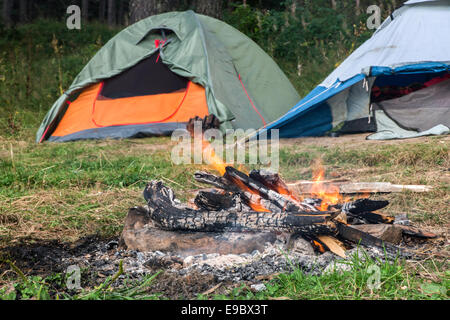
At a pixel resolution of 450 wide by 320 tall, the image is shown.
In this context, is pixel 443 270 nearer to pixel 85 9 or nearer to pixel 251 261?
pixel 251 261

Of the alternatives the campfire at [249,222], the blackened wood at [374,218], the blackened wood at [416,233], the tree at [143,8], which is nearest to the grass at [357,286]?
the campfire at [249,222]

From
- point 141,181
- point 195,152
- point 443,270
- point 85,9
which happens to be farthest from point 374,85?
point 85,9

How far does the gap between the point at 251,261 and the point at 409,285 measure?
72 cm

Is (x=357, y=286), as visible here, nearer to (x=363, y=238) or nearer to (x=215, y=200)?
(x=363, y=238)

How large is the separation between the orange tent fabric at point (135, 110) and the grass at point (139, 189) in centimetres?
48

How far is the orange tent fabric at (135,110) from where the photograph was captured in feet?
21.6

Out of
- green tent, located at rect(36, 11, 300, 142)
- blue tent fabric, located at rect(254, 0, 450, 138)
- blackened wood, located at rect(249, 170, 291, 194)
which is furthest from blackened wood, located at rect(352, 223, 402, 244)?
green tent, located at rect(36, 11, 300, 142)

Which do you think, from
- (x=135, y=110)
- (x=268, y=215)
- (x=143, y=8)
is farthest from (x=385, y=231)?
(x=143, y=8)

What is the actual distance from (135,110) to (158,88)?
465mm

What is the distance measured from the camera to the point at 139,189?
150 inches

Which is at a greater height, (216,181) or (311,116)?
(311,116)

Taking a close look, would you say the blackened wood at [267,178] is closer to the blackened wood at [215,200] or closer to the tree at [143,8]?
the blackened wood at [215,200]

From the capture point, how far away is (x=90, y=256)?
247 centimetres

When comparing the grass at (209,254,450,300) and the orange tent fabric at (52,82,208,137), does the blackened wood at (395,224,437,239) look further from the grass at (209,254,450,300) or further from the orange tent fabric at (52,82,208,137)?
the orange tent fabric at (52,82,208,137)
